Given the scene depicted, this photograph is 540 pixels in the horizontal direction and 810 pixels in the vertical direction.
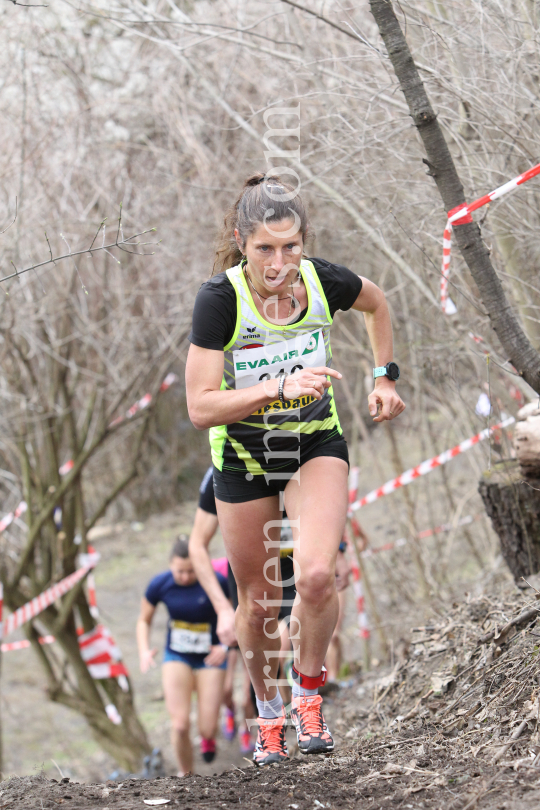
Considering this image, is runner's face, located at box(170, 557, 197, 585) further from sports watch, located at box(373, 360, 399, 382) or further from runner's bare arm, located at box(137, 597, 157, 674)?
sports watch, located at box(373, 360, 399, 382)

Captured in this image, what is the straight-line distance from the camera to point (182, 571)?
5758mm

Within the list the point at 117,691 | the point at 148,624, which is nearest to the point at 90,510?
the point at 117,691

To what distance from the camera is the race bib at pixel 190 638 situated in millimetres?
5773

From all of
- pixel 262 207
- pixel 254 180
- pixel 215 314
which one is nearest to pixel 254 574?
pixel 215 314

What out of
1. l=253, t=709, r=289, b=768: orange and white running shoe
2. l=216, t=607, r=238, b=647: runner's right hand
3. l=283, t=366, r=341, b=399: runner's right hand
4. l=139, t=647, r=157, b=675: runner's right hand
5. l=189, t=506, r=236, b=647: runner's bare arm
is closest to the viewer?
l=283, t=366, r=341, b=399: runner's right hand

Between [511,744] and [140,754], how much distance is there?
5625 millimetres

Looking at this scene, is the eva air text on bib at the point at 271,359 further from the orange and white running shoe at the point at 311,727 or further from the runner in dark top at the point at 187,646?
the runner in dark top at the point at 187,646

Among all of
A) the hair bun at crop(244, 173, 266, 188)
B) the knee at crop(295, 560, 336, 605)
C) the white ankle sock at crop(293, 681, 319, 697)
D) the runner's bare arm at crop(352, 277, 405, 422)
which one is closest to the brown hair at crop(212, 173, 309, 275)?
the hair bun at crop(244, 173, 266, 188)

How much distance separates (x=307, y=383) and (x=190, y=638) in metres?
3.98

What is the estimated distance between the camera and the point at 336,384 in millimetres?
8820

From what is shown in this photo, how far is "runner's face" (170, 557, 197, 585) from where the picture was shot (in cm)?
574

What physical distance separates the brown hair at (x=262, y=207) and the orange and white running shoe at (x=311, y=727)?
67.5 inches

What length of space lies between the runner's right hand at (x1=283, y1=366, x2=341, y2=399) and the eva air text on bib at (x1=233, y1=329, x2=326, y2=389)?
0.32 metres

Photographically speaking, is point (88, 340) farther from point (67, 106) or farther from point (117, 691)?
point (117, 691)
